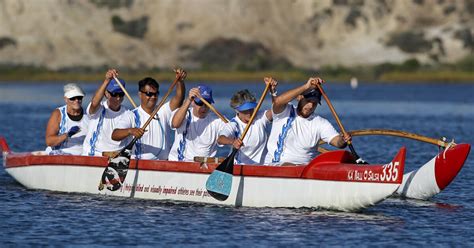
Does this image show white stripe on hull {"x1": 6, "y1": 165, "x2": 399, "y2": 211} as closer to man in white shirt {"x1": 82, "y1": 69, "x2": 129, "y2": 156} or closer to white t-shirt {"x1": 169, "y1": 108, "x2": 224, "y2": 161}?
man in white shirt {"x1": 82, "y1": 69, "x2": 129, "y2": 156}

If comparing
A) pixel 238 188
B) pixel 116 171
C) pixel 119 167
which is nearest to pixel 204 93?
pixel 238 188

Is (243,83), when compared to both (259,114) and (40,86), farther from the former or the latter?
(259,114)

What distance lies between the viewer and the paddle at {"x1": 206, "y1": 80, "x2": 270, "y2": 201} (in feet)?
66.7

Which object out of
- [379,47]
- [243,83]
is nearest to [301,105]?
[243,83]

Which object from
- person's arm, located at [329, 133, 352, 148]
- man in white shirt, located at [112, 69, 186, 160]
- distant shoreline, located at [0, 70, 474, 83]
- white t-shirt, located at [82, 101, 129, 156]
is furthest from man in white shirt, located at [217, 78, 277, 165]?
distant shoreline, located at [0, 70, 474, 83]

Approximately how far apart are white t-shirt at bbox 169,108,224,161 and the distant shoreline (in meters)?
71.1

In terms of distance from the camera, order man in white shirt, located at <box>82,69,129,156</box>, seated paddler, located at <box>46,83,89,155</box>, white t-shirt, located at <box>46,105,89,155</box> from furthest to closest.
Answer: white t-shirt, located at <box>46,105,89,155</box> → seated paddler, located at <box>46,83,89,155</box> → man in white shirt, located at <box>82,69,129,156</box>

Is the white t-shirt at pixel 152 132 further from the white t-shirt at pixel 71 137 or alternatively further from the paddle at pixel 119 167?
the white t-shirt at pixel 71 137

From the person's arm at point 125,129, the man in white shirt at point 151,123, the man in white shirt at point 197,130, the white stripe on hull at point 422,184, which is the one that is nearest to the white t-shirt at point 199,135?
the man in white shirt at point 197,130

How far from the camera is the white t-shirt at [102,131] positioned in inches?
867

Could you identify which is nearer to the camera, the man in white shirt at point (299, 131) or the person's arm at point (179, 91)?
the man in white shirt at point (299, 131)

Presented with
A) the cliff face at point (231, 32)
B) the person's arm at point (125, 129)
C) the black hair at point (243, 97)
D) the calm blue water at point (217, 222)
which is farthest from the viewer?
the cliff face at point (231, 32)

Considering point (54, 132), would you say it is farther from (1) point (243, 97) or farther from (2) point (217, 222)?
(2) point (217, 222)

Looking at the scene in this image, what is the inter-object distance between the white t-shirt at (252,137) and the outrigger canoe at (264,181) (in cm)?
80
